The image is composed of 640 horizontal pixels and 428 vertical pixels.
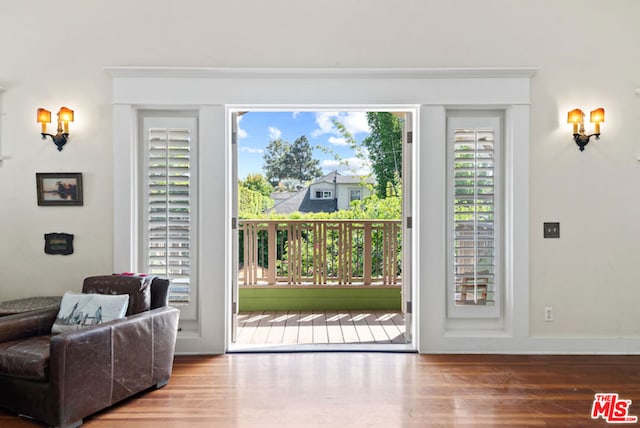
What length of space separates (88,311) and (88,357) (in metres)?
0.51

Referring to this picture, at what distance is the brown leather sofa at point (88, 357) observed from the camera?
94.9 inches

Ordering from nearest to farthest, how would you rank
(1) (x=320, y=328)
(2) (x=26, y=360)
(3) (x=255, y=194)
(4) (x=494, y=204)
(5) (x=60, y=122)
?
1. (2) (x=26, y=360)
2. (5) (x=60, y=122)
3. (4) (x=494, y=204)
4. (1) (x=320, y=328)
5. (3) (x=255, y=194)

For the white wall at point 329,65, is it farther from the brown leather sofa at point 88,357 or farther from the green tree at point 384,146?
the green tree at point 384,146

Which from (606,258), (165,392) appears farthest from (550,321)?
(165,392)

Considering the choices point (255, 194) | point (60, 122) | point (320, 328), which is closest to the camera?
point (60, 122)

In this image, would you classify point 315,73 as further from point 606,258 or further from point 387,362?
point 606,258

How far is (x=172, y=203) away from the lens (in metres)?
3.74

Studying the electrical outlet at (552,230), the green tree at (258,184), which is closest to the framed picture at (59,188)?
the green tree at (258,184)

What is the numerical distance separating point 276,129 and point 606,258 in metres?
4.93

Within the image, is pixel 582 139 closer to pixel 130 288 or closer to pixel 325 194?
pixel 130 288

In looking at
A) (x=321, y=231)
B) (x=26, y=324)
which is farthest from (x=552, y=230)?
(x=26, y=324)

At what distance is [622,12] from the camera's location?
3680 millimetres

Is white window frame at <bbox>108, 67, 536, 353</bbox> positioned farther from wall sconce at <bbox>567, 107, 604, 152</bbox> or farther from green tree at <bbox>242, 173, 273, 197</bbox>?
green tree at <bbox>242, 173, 273, 197</bbox>

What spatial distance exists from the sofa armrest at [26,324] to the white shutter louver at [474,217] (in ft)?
10.6
